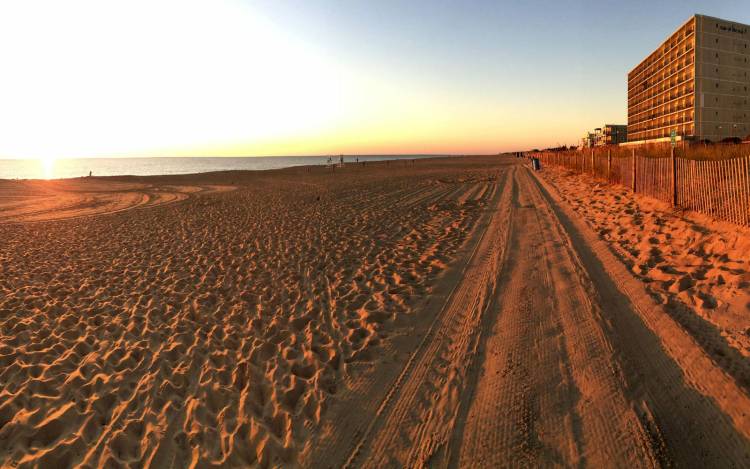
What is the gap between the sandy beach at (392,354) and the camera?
316 centimetres

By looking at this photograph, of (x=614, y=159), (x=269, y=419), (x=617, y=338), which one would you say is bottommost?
(x=269, y=419)

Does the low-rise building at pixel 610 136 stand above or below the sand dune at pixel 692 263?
above

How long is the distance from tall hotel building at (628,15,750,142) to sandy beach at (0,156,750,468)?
200 ft

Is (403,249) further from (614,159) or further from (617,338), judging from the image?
(614,159)

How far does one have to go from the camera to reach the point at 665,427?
3.05 metres

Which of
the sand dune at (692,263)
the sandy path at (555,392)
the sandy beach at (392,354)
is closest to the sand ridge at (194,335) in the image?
the sandy beach at (392,354)

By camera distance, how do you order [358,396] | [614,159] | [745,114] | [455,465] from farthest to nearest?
1. [745,114]
2. [614,159]
3. [358,396]
4. [455,465]

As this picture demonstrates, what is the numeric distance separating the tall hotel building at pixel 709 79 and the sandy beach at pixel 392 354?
60.9 metres

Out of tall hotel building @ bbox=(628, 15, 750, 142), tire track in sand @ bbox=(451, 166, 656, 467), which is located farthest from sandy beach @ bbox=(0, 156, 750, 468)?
tall hotel building @ bbox=(628, 15, 750, 142)

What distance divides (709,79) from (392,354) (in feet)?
243

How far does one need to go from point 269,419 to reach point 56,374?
288cm

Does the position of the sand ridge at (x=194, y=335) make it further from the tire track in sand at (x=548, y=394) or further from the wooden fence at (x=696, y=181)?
the wooden fence at (x=696, y=181)

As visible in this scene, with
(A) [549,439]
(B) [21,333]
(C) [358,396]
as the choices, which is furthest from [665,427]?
(B) [21,333]

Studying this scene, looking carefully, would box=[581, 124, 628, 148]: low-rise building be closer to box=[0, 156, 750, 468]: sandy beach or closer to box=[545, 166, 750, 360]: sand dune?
box=[545, 166, 750, 360]: sand dune
